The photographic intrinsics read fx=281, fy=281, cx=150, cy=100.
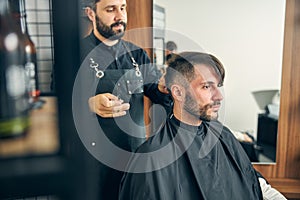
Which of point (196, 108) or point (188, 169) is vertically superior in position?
point (196, 108)

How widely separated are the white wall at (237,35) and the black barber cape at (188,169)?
1.28 ft

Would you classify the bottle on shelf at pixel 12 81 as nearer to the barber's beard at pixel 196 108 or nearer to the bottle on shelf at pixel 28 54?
the bottle on shelf at pixel 28 54

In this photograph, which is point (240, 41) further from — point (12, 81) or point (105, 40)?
point (12, 81)

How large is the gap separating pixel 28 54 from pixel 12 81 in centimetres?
5

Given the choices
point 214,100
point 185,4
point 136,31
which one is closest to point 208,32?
point 185,4

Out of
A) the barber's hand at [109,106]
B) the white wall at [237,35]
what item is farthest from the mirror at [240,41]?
the barber's hand at [109,106]

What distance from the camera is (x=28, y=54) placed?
422mm

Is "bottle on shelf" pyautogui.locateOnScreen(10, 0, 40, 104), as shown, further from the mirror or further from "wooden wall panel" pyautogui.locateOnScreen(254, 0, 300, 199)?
"wooden wall panel" pyautogui.locateOnScreen(254, 0, 300, 199)

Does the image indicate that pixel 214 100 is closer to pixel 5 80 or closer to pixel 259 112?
pixel 259 112

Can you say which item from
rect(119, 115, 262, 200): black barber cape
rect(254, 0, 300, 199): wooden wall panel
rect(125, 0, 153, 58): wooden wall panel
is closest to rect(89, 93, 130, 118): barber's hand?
rect(119, 115, 262, 200): black barber cape

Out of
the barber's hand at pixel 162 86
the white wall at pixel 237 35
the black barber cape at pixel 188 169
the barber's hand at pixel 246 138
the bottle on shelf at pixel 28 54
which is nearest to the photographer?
the bottle on shelf at pixel 28 54

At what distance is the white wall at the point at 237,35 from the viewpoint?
152 cm

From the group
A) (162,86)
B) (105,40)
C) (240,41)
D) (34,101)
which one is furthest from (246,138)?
(34,101)

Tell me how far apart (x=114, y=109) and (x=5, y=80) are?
0.72m
